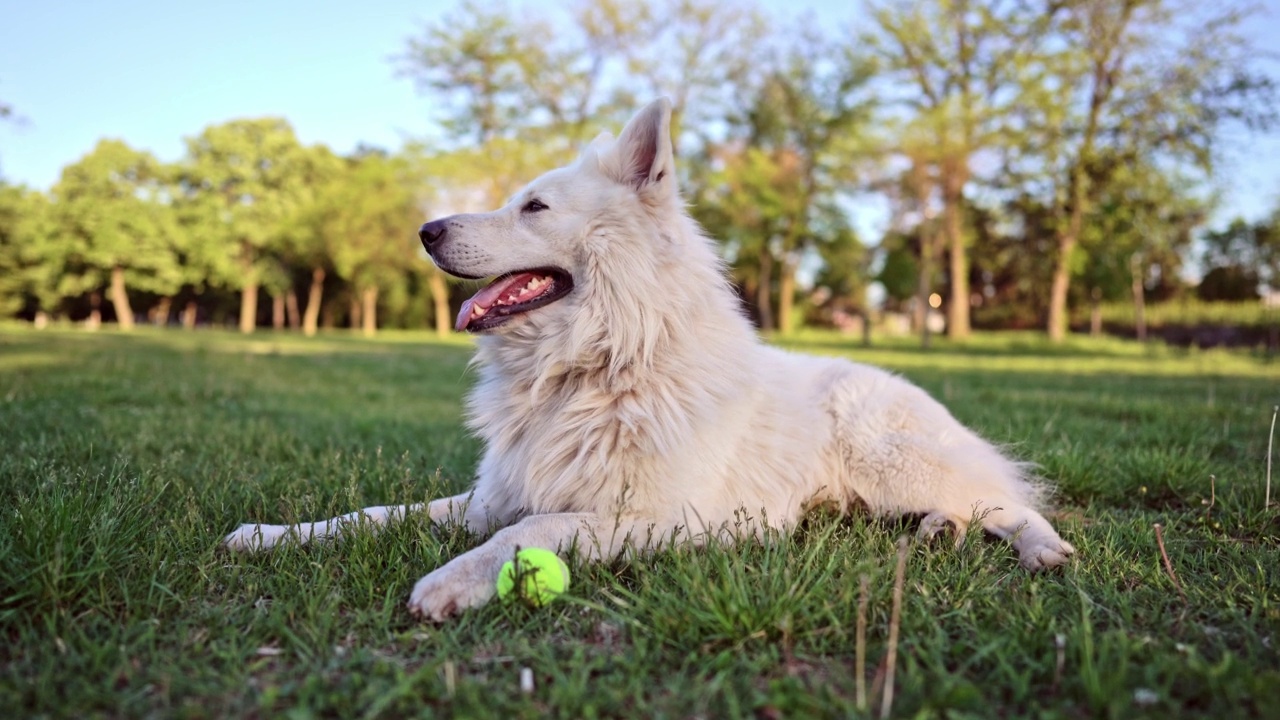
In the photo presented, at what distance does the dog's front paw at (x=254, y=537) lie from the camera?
8.73 feet

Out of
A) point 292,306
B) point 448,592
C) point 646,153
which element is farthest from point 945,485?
point 292,306

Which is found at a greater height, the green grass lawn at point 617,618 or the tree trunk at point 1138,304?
the tree trunk at point 1138,304

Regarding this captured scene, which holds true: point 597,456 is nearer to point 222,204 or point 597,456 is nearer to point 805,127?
point 805,127

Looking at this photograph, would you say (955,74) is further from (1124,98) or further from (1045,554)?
(1045,554)

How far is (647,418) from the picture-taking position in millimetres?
2816

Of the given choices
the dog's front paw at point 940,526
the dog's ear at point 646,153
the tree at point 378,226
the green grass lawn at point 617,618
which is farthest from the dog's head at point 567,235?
the tree at point 378,226

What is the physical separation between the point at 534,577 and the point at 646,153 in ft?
6.22

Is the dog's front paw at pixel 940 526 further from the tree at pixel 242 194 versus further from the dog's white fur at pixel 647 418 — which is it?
the tree at pixel 242 194

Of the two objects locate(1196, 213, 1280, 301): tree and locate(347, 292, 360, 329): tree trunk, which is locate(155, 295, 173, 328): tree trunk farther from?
locate(1196, 213, 1280, 301): tree

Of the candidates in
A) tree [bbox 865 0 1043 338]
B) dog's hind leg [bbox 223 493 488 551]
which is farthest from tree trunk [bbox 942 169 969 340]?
dog's hind leg [bbox 223 493 488 551]

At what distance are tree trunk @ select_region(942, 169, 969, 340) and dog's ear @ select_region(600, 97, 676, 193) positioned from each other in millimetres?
23865

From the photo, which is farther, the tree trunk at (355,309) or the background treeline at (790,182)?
the tree trunk at (355,309)

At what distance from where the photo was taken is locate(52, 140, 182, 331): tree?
39.5 m

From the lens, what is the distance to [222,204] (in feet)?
133
